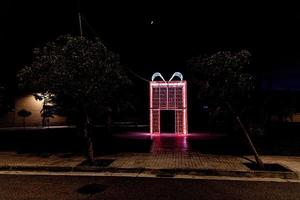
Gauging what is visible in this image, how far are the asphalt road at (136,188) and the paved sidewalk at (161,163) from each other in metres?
→ 0.99

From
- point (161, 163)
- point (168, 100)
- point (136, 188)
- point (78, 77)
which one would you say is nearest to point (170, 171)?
point (161, 163)

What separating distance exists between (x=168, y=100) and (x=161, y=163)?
13.2 metres

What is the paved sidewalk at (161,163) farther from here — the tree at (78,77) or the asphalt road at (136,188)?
the tree at (78,77)

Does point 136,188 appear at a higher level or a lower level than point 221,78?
lower

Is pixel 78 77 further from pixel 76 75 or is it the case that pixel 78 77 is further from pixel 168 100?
pixel 168 100

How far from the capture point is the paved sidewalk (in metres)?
10.1

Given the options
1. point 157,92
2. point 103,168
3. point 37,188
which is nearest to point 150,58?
point 157,92

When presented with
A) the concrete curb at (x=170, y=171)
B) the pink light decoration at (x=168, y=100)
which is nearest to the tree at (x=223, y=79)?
the concrete curb at (x=170, y=171)

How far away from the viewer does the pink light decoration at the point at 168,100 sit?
24141 millimetres

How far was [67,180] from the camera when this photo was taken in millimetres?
9070

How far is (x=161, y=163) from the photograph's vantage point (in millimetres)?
11367

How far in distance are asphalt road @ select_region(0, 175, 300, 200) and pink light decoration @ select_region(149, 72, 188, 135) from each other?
1497cm

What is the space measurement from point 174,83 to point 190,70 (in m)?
12.7

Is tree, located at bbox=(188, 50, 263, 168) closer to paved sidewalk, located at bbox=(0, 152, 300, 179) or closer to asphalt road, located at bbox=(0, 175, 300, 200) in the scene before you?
paved sidewalk, located at bbox=(0, 152, 300, 179)
